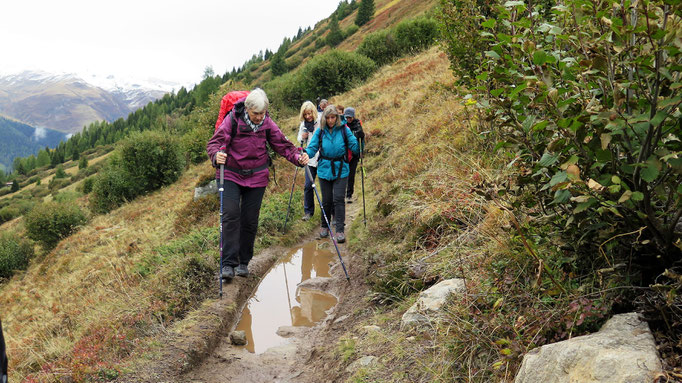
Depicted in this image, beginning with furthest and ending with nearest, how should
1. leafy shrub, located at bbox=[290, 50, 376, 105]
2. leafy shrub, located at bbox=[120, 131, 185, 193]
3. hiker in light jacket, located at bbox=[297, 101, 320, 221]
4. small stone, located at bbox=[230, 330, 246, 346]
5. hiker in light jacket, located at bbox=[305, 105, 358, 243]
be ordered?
leafy shrub, located at bbox=[120, 131, 185, 193]
leafy shrub, located at bbox=[290, 50, 376, 105]
hiker in light jacket, located at bbox=[297, 101, 320, 221]
hiker in light jacket, located at bbox=[305, 105, 358, 243]
small stone, located at bbox=[230, 330, 246, 346]

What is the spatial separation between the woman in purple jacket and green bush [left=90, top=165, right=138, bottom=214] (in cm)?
3489

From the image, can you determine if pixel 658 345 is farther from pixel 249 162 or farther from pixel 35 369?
pixel 35 369

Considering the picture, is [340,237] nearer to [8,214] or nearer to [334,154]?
[334,154]

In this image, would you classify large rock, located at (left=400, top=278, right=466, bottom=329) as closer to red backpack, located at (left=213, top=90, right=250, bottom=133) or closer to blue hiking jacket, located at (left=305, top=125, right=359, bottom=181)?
red backpack, located at (left=213, top=90, right=250, bottom=133)

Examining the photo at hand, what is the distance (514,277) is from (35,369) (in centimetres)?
693

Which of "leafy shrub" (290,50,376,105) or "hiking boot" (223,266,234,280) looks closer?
"hiking boot" (223,266,234,280)

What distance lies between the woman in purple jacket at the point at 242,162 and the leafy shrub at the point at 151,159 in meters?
33.5

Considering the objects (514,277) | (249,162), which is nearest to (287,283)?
(249,162)

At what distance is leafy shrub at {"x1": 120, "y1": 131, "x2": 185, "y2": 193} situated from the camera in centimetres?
3703

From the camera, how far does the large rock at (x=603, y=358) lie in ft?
7.06

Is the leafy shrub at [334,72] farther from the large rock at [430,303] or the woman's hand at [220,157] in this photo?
the large rock at [430,303]

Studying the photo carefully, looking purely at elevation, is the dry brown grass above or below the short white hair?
below

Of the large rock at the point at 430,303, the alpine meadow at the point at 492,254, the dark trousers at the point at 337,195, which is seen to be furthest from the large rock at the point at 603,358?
the dark trousers at the point at 337,195

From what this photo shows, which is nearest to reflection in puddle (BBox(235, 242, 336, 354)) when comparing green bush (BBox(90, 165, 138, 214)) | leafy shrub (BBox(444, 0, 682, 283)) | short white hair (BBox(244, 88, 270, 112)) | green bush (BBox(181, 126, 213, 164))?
short white hair (BBox(244, 88, 270, 112))
